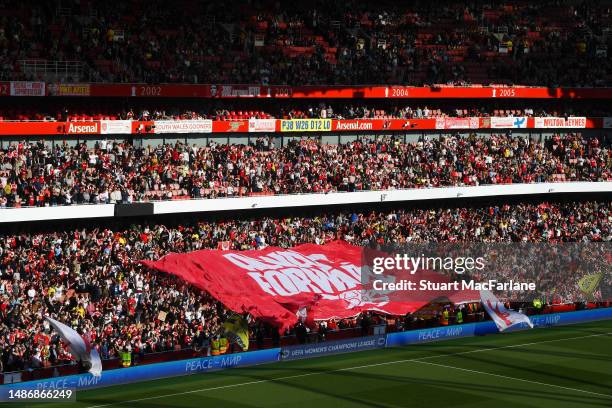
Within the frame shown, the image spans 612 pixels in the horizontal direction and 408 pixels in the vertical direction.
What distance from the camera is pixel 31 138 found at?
41688 millimetres

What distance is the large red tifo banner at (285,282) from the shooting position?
38.7 metres

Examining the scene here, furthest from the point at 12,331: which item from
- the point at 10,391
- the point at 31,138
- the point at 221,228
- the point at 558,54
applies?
the point at 558,54

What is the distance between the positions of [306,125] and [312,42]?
6023 mm

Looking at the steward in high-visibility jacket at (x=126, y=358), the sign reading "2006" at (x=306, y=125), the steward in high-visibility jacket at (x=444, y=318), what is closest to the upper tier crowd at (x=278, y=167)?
the sign reading "2006" at (x=306, y=125)

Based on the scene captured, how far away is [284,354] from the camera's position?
1515 inches

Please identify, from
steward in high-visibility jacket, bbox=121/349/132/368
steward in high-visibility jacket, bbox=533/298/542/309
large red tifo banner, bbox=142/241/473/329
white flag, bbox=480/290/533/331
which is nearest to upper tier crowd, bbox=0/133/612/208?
large red tifo banner, bbox=142/241/473/329

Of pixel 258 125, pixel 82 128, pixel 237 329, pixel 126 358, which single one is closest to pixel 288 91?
pixel 258 125

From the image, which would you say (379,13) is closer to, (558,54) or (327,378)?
(558,54)

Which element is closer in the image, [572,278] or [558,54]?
[572,278]

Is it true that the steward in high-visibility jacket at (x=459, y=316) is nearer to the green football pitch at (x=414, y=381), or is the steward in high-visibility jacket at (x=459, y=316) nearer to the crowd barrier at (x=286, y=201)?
the green football pitch at (x=414, y=381)

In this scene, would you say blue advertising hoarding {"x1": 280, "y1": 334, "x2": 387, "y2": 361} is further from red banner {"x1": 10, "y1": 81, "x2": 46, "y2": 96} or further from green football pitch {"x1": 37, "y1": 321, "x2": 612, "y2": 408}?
red banner {"x1": 10, "y1": 81, "x2": 46, "y2": 96}

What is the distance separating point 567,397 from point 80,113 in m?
22.2

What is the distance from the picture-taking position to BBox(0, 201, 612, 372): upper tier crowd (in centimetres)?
3462

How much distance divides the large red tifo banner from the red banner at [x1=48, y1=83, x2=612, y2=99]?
26.8ft
